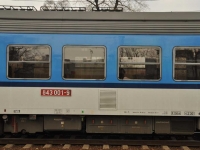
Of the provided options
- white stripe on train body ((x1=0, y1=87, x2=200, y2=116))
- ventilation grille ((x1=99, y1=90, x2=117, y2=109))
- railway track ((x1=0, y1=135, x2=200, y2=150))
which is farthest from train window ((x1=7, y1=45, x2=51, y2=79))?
railway track ((x1=0, y1=135, x2=200, y2=150))

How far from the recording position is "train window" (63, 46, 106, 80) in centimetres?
692

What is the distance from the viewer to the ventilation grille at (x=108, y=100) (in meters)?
6.90

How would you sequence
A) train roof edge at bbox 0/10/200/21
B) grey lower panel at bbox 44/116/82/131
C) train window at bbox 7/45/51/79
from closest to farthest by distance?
train window at bbox 7/45/51/79
train roof edge at bbox 0/10/200/21
grey lower panel at bbox 44/116/82/131

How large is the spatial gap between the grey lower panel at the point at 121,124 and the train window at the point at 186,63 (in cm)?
154

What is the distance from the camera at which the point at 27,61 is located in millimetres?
6980

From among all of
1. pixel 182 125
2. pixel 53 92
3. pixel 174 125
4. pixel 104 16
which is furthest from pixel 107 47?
pixel 182 125

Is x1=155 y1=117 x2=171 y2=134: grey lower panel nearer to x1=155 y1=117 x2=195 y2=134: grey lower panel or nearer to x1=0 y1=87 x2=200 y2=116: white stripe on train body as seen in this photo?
x1=155 y1=117 x2=195 y2=134: grey lower panel

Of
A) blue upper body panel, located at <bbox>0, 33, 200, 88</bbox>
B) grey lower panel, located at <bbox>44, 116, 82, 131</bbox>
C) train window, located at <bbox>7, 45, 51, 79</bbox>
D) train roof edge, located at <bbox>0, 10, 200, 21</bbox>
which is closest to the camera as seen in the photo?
blue upper body panel, located at <bbox>0, 33, 200, 88</bbox>

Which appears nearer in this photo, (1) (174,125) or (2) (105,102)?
(2) (105,102)

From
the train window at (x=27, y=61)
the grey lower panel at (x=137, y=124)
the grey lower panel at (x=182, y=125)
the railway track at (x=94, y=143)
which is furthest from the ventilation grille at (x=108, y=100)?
the grey lower panel at (x=182, y=125)

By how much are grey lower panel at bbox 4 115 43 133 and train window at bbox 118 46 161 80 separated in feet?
8.87

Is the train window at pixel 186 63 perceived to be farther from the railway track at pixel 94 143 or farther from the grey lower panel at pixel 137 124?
the railway track at pixel 94 143

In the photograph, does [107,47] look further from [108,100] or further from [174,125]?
[174,125]

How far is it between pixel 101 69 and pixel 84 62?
20.1 inches
